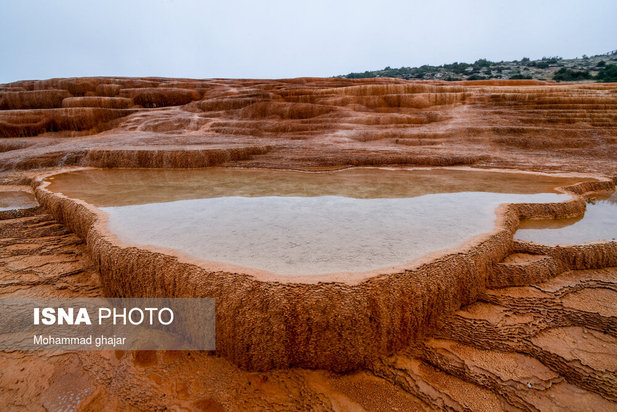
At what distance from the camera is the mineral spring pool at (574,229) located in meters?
4.50

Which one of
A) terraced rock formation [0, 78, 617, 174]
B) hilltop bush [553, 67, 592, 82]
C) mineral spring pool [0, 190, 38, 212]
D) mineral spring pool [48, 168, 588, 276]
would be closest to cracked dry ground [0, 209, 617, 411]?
mineral spring pool [48, 168, 588, 276]

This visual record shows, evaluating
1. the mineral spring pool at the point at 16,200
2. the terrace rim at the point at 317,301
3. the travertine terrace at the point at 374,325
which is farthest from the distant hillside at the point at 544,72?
the mineral spring pool at the point at 16,200

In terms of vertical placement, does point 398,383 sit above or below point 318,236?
below

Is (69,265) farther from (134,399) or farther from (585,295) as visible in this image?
(585,295)

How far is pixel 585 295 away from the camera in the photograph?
3.65 meters

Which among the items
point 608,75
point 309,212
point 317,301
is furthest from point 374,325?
point 608,75

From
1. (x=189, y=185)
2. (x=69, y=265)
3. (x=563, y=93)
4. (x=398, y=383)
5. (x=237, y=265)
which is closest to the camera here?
(x=398, y=383)

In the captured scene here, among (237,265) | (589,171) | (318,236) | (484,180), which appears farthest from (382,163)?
(237,265)

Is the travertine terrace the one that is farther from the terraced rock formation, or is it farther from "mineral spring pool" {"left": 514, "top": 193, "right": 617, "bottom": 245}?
the terraced rock formation

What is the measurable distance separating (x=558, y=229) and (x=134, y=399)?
18.3 ft

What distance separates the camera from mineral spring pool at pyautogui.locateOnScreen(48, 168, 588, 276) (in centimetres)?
334

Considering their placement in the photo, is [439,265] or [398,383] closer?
[398,383]

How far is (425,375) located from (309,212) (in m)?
2.48

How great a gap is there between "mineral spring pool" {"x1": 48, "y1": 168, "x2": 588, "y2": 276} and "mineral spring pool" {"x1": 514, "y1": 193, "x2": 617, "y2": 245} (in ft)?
1.71
